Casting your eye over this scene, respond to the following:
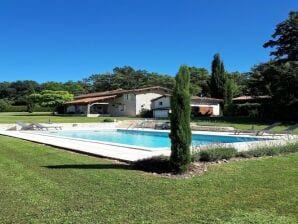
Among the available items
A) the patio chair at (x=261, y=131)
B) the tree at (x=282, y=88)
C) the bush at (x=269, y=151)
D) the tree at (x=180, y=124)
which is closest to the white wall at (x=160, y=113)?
the tree at (x=282, y=88)

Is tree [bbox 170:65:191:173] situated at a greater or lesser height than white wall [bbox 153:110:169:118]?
lesser

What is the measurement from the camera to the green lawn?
226 inches

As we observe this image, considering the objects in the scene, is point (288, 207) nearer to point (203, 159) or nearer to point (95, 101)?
point (203, 159)

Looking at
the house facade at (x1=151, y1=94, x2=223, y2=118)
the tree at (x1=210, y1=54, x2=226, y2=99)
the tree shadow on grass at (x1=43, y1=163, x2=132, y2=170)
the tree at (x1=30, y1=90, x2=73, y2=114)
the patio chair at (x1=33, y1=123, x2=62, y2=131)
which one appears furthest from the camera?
the tree at (x1=30, y1=90, x2=73, y2=114)

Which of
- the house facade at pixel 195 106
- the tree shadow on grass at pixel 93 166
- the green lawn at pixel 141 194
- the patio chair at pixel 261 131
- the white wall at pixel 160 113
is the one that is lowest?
the green lawn at pixel 141 194

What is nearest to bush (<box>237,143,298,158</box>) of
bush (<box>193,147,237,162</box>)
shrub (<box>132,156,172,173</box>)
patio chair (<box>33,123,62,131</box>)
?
bush (<box>193,147,237,162</box>)

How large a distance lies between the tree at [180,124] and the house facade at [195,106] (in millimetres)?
38973

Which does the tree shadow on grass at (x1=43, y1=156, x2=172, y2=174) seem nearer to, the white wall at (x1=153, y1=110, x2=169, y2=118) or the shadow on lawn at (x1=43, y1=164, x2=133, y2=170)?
the shadow on lawn at (x1=43, y1=164, x2=133, y2=170)

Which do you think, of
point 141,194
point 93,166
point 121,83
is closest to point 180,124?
point 141,194

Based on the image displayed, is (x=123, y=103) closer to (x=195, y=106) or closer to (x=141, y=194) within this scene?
(x=195, y=106)

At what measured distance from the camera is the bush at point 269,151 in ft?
39.2

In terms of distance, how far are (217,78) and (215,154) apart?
4671 centimetres

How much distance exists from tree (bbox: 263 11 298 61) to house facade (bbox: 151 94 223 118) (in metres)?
12.9

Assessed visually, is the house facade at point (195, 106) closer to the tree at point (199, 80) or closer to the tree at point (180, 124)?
the tree at point (199, 80)
